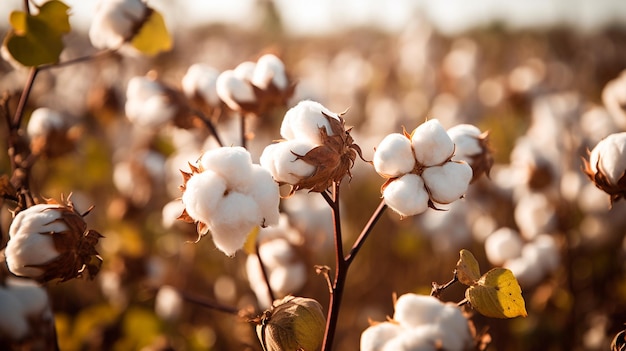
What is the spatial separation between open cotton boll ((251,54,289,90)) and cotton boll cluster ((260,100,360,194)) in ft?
1.14

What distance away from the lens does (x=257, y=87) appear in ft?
3.62

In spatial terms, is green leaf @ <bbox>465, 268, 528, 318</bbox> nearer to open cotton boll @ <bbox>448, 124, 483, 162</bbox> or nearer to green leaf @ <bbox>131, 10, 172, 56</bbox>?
open cotton boll @ <bbox>448, 124, 483, 162</bbox>

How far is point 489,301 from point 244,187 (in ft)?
1.25

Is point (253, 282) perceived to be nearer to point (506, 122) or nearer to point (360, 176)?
point (360, 176)

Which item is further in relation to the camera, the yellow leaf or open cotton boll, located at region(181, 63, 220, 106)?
open cotton boll, located at region(181, 63, 220, 106)

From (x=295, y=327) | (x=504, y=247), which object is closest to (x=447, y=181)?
(x=295, y=327)

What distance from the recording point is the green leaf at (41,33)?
1041 millimetres

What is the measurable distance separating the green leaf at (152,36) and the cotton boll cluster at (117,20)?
1cm

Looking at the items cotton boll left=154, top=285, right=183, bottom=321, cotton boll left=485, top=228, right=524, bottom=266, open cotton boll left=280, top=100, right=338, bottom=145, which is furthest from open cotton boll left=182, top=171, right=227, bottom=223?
cotton boll left=154, top=285, right=183, bottom=321

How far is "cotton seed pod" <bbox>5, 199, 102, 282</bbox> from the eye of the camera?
2.50 ft

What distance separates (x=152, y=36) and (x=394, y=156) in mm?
752

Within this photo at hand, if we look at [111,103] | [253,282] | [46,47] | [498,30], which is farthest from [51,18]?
[498,30]

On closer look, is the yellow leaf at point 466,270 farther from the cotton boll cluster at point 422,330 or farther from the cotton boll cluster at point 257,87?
the cotton boll cluster at point 257,87

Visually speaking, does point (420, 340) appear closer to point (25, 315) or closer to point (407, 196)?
point (407, 196)
